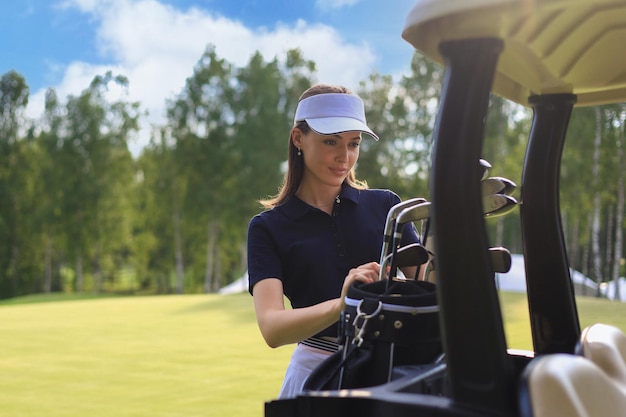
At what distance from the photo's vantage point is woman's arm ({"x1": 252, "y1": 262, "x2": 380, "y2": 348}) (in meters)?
1.92

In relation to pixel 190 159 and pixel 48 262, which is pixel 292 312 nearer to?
pixel 190 159

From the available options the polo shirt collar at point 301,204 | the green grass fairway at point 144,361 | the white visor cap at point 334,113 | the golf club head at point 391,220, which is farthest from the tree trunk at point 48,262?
the golf club head at point 391,220

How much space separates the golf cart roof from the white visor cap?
17.2 inches

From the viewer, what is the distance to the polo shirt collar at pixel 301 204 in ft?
8.18

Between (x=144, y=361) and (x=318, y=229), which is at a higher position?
(x=318, y=229)

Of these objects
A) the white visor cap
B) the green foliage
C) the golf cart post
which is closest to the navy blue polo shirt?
the white visor cap

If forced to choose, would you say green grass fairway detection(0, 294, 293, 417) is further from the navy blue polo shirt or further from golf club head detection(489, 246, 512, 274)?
golf club head detection(489, 246, 512, 274)

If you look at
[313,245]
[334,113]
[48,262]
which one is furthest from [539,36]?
[48,262]

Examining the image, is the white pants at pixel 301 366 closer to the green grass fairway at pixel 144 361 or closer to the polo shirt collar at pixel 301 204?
the polo shirt collar at pixel 301 204

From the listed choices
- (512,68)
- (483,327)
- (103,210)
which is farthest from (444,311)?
(103,210)

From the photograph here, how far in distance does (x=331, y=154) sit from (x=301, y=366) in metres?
0.64

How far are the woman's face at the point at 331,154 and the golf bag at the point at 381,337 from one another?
67cm

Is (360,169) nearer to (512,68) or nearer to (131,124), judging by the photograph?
(131,124)

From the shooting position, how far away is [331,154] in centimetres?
243
